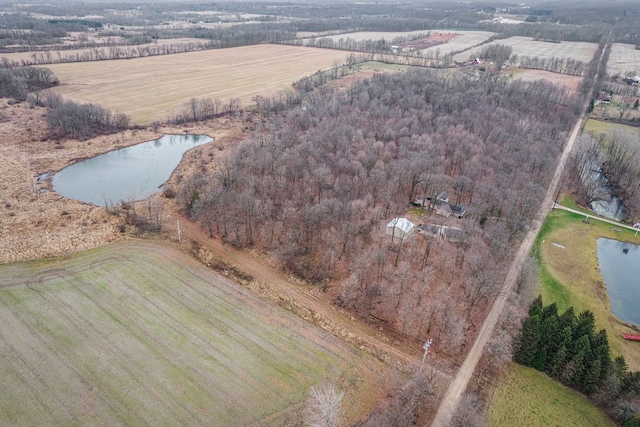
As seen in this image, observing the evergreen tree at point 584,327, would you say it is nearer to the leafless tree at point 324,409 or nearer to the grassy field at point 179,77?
A: the leafless tree at point 324,409

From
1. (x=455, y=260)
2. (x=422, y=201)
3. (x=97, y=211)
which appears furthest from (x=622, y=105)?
(x=97, y=211)

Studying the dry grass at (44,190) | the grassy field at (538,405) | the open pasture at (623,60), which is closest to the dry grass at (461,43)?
the open pasture at (623,60)

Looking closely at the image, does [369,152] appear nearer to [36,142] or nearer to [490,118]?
[490,118]

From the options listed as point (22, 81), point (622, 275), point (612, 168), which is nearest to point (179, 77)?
point (22, 81)

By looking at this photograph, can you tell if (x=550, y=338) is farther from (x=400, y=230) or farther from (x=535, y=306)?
(x=400, y=230)

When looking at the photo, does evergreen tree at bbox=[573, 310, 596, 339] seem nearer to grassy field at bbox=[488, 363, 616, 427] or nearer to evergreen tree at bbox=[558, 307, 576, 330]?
evergreen tree at bbox=[558, 307, 576, 330]

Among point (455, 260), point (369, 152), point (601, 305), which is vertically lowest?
→ point (601, 305)
